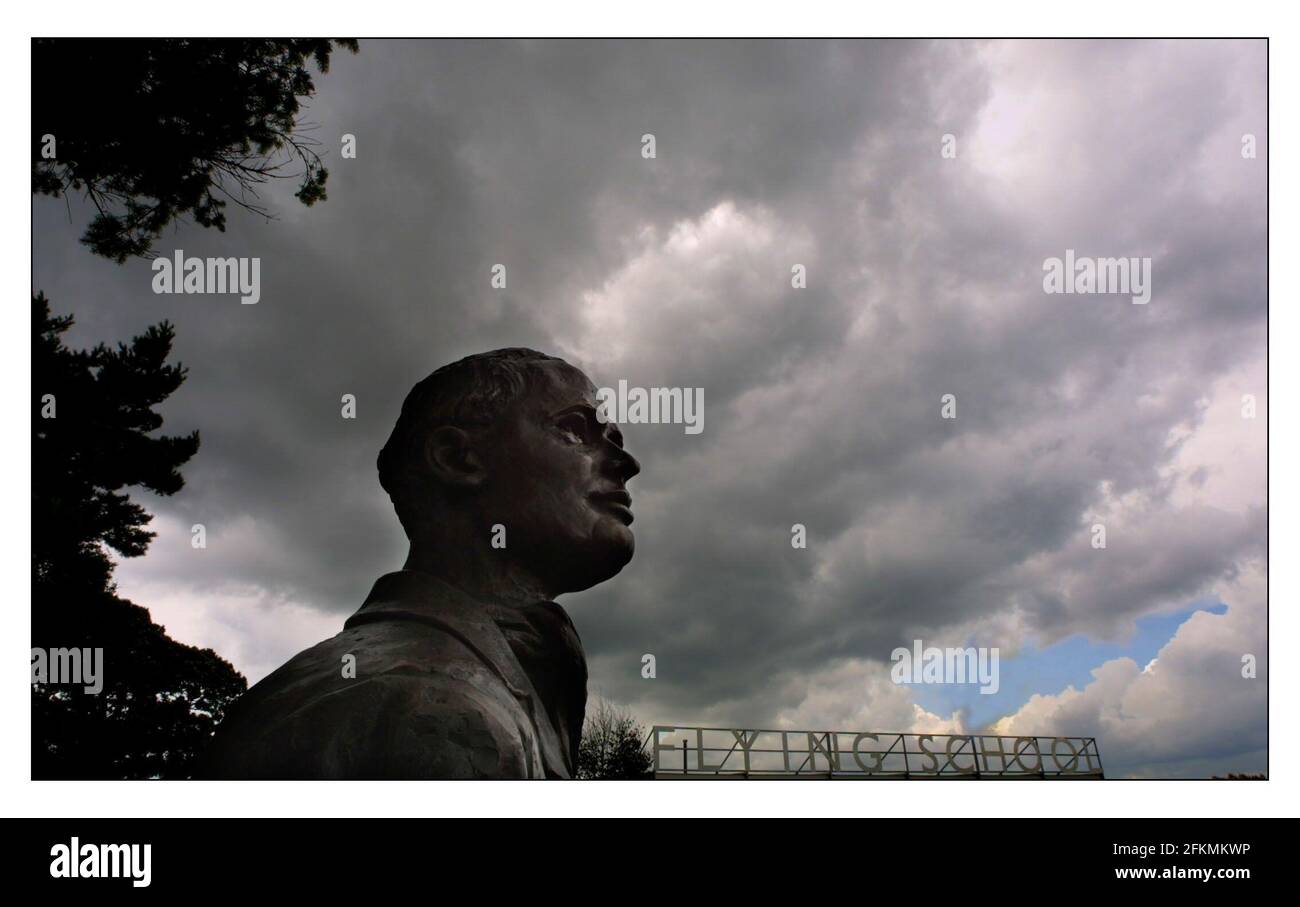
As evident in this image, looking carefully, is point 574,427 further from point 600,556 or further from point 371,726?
point 371,726

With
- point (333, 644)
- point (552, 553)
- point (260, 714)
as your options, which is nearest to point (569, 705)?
point (552, 553)

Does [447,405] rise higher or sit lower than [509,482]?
higher

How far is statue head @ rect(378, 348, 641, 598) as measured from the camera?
4.89 meters

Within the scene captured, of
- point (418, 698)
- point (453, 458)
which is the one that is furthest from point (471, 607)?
point (418, 698)

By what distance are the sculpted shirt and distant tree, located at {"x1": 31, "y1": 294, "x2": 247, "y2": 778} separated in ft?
12.2

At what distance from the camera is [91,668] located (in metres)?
9.74

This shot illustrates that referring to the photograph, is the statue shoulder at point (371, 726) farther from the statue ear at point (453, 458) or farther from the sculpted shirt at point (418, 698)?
the statue ear at point (453, 458)

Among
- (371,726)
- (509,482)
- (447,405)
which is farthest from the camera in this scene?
(447,405)

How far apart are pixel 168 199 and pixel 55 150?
0.81 meters

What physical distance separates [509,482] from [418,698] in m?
1.59

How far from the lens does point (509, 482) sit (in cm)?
493

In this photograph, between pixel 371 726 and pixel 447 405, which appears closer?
pixel 371 726

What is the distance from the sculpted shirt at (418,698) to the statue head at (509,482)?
270 mm

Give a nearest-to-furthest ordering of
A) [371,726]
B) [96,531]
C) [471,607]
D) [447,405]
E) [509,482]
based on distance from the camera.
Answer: [371,726] → [471,607] → [509,482] → [447,405] → [96,531]
